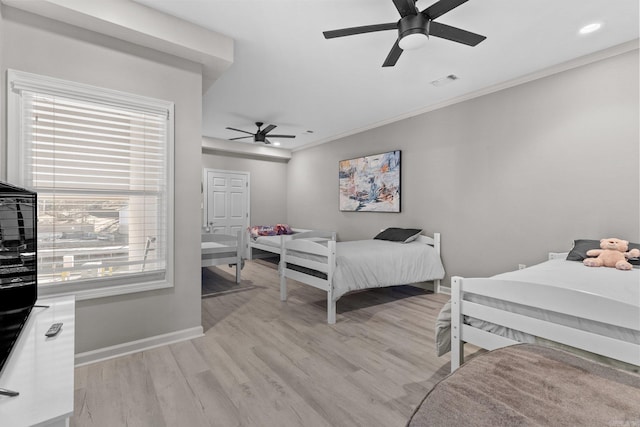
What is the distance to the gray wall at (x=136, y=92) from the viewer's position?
1.96m

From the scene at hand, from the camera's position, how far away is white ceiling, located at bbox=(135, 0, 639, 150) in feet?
7.14

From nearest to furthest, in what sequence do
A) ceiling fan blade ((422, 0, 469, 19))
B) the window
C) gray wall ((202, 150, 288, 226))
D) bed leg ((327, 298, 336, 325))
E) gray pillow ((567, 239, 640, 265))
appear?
ceiling fan blade ((422, 0, 469, 19)), the window, gray pillow ((567, 239, 640, 265)), bed leg ((327, 298, 336, 325)), gray wall ((202, 150, 288, 226))

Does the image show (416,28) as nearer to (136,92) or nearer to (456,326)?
(456,326)

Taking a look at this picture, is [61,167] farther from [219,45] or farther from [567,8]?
[567,8]

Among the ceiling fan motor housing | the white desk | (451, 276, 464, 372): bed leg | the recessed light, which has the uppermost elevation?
the recessed light

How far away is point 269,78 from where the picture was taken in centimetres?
334

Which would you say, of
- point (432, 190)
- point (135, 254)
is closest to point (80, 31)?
point (135, 254)

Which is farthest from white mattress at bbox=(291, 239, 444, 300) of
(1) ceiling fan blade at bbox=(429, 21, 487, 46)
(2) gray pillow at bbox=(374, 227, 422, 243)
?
(1) ceiling fan blade at bbox=(429, 21, 487, 46)

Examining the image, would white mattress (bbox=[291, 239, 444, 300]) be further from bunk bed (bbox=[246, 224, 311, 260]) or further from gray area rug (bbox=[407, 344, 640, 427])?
gray area rug (bbox=[407, 344, 640, 427])

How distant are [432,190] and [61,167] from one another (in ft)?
12.9

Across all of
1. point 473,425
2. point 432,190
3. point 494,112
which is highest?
point 494,112

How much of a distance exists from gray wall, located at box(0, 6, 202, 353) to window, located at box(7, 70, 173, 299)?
0.09 m

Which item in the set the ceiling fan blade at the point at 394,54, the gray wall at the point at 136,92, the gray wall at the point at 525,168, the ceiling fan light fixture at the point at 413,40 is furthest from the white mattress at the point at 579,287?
the gray wall at the point at 136,92

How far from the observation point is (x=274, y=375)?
6.55ft
